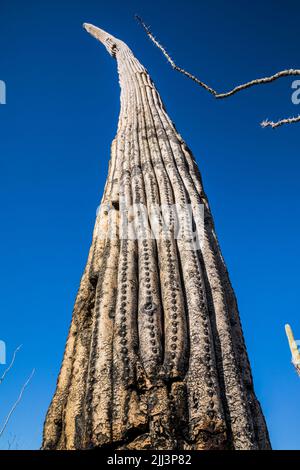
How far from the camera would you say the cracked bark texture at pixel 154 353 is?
1611 mm

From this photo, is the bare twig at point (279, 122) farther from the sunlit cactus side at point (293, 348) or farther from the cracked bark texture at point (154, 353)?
the sunlit cactus side at point (293, 348)

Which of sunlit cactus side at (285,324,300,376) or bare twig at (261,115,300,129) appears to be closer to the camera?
bare twig at (261,115,300,129)

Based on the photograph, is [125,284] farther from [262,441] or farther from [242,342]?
[262,441]

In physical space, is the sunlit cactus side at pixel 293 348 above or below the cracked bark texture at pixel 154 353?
above

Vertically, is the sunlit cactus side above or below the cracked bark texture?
above

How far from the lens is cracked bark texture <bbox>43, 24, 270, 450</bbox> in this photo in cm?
161

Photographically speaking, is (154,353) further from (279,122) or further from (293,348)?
(293,348)

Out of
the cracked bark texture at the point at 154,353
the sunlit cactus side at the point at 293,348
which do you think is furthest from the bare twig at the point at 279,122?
the sunlit cactus side at the point at 293,348

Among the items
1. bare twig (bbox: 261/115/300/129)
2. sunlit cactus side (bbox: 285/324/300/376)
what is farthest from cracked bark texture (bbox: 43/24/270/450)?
sunlit cactus side (bbox: 285/324/300/376)

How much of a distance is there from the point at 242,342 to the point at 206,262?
52 cm

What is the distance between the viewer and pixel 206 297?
7.14ft

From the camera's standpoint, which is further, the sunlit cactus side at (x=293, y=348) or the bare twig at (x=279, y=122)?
the sunlit cactus side at (x=293, y=348)

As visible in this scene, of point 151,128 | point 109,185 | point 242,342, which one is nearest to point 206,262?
point 242,342

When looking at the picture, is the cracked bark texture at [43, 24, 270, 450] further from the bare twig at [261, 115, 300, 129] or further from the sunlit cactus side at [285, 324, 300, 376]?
the sunlit cactus side at [285, 324, 300, 376]
